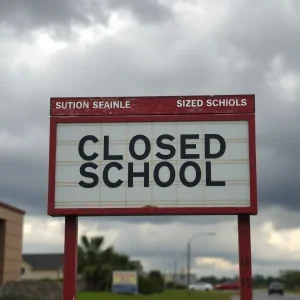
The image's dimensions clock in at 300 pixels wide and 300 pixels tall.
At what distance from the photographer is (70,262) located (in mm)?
12211

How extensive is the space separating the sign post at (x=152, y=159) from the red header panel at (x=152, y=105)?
18 millimetres

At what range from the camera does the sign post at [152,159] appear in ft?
39.3

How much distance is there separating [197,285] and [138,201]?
93.1 metres

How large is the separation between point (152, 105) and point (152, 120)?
0.97 ft

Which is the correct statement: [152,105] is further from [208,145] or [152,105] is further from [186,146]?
[208,145]

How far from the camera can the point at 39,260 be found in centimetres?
10981

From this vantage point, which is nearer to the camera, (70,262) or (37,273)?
(70,262)

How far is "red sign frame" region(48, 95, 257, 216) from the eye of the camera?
39.2 ft

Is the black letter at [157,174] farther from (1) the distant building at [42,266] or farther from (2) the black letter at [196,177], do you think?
(1) the distant building at [42,266]

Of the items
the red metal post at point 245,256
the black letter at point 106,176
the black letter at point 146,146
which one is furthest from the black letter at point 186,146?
the red metal post at point 245,256

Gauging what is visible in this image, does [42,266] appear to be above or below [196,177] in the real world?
above

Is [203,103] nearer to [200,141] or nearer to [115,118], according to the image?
[200,141]

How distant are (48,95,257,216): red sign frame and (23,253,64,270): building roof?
94276 millimetres

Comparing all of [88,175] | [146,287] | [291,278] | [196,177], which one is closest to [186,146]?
[196,177]
